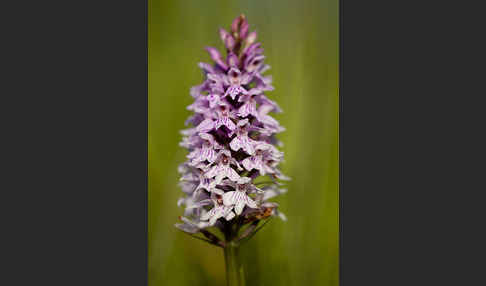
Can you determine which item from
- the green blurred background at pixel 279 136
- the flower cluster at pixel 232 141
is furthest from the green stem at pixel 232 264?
the green blurred background at pixel 279 136

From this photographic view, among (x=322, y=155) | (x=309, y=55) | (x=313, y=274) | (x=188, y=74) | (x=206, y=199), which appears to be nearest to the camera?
(x=206, y=199)

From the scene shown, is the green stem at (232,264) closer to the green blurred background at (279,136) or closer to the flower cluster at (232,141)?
the flower cluster at (232,141)

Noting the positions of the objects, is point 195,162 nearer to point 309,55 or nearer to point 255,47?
point 255,47

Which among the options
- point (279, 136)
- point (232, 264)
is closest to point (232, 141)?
point (232, 264)

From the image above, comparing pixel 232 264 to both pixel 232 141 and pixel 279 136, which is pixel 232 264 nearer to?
pixel 232 141

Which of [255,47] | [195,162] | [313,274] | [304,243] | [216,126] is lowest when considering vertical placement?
[313,274]

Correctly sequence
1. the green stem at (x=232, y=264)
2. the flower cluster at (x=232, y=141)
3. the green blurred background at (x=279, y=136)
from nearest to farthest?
the flower cluster at (x=232, y=141), the green stem at (x=232, y=264), the green blurred background at (x=279, y=136)

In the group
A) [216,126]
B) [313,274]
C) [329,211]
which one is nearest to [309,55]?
[329,211]
